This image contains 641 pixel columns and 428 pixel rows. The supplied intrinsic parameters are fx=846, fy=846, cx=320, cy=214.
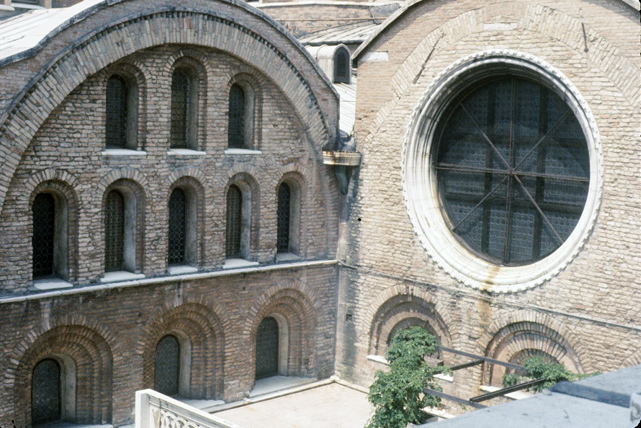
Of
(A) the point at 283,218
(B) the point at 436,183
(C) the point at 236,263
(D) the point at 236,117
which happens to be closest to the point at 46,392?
(C) the point at 236,263

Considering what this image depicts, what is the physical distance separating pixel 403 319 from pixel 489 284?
7.50ft

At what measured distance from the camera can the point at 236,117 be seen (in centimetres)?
1584

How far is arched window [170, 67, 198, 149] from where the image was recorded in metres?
14.9

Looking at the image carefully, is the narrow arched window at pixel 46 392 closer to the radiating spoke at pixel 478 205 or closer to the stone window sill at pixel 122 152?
the stone window sill at pixel 122 152

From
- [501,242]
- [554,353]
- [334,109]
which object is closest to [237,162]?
[334,109]

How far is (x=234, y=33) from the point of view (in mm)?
15039

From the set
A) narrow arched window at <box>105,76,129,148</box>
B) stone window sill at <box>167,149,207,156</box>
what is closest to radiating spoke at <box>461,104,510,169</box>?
stone window sill at <box>167,149,207,156</box>

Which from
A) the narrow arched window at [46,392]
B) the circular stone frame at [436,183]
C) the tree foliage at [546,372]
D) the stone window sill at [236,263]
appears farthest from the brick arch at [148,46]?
the tree foliage at [546,372]

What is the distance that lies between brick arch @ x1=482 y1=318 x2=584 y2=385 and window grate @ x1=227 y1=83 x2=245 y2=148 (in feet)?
19.4

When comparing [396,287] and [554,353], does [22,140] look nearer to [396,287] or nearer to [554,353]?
[396,287]

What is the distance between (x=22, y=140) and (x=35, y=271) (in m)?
2.26

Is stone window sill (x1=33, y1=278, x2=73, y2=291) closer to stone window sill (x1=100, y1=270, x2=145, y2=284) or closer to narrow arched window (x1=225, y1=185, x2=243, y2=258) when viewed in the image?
stone window sill (x1=100, y1=270, x2=145, y2=284)

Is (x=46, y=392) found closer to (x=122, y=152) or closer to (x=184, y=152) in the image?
(x=122, y=152)

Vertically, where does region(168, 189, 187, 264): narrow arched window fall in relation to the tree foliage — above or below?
above
